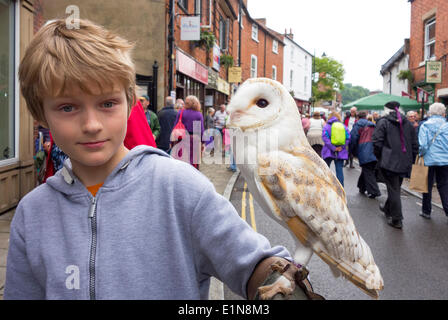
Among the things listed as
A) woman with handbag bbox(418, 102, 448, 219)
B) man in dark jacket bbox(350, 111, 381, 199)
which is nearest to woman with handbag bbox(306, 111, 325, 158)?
man in dark jacket bbox(350, 111, 381, 199)

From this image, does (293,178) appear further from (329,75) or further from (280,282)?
(329,75)

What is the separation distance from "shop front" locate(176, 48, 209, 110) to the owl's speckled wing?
34.0ft

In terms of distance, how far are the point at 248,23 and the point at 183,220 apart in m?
23.0

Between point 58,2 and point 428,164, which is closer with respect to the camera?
point 428,164

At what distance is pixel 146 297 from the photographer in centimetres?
99

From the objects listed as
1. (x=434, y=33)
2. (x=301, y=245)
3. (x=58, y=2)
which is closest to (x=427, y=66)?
(x=434, y=33)

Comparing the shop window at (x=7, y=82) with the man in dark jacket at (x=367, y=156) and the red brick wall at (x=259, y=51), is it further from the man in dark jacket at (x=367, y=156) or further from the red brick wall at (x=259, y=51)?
the red brick wall at (x=259, y=51)

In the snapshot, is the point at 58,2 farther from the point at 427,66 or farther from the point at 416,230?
the point at 427,66

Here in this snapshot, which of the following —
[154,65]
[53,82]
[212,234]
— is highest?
[154,65]

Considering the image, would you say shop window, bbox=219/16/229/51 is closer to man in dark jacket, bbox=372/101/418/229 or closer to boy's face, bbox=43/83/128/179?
man in dark jacket, bbox=372/101/418/229

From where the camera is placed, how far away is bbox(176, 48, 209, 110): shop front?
1160 cm

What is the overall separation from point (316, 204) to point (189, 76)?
12095 mm

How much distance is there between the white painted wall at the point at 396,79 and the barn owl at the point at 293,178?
61.4 ft

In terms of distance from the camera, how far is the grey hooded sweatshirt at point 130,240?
38.4 inches
